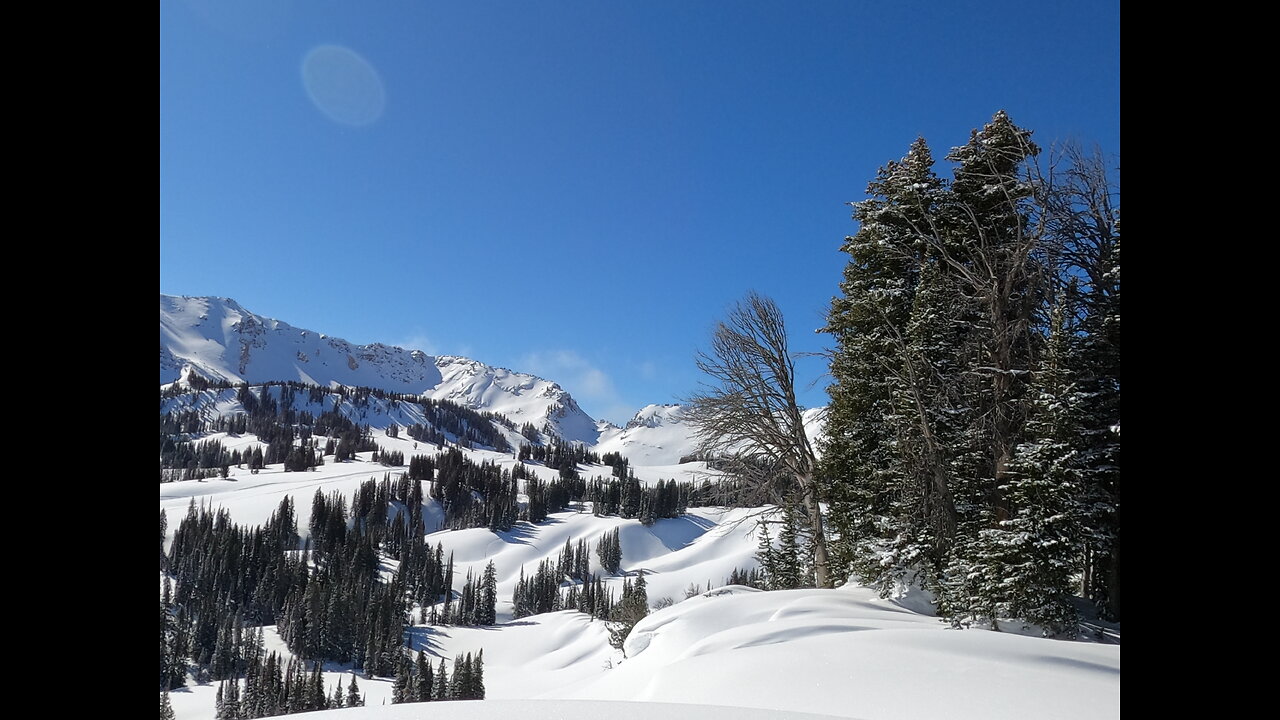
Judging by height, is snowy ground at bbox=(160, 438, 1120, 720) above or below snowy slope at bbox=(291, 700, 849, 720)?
below

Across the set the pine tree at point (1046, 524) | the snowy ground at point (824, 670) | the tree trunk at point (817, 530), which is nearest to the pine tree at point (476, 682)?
the tree trunk at point (817, 530)

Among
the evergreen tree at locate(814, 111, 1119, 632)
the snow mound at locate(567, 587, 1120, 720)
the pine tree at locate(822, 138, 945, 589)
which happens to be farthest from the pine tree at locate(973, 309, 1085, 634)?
the pine tree at locate(822, 138, 945, 589)

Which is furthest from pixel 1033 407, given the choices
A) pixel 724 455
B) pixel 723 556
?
pixel 723 556

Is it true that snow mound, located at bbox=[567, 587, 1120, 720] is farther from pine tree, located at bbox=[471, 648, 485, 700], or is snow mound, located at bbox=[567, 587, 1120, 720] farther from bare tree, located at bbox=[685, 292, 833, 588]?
pine tree, located at bbox=[471, 648, 485, 700]

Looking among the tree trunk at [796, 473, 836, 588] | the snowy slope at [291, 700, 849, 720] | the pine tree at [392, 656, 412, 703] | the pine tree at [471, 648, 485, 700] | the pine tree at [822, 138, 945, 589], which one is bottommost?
the pine tree at [392, 656, 412, 703]

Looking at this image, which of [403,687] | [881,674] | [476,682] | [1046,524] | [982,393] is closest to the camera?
[881,674]

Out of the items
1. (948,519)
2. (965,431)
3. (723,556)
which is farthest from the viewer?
(723,556)

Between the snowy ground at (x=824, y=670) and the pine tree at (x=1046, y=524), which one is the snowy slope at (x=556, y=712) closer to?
the snowy ground at (x=824, y=670)

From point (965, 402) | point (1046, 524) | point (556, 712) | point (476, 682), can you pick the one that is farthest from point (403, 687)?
point (556, 712)

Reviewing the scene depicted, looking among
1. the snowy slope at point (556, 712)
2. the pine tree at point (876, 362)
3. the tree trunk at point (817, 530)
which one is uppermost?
the pine tree at point (876, 362)

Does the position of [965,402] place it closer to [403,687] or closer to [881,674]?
[881,674]

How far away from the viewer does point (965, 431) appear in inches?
Result: 477
